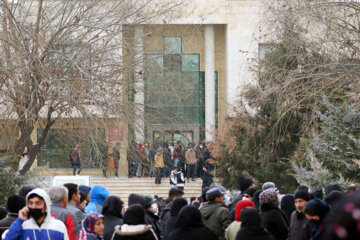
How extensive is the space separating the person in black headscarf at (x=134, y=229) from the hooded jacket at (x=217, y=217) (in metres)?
2.01

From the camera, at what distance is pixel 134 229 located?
6.05m

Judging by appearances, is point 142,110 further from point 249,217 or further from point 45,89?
point 249,217

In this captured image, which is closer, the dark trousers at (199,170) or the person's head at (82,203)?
the person's head at (82,203)

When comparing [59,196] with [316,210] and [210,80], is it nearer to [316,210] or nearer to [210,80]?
[316,210]

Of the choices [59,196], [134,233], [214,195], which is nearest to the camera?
[134,233]

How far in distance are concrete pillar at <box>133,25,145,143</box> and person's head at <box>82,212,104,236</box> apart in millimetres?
6603

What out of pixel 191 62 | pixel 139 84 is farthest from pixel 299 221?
pixel 191 62

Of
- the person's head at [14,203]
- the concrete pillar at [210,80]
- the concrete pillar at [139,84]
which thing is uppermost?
the concrete pillar at [210,80]

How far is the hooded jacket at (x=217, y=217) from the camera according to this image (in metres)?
7.98

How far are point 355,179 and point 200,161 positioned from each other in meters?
19.0

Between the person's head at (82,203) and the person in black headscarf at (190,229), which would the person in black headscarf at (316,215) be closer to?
the person in black headscarf at (190,229)

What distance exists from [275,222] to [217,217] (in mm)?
848

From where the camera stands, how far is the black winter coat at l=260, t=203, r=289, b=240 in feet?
24.7

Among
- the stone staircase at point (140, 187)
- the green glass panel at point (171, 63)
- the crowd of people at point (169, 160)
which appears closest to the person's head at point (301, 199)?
the crowd of people at point (169, 160)
